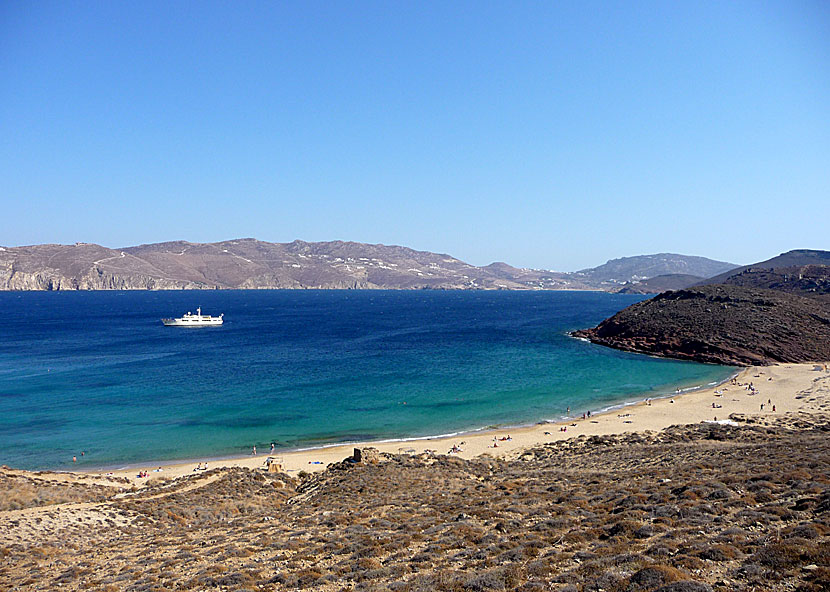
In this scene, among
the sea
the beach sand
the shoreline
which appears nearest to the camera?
the shoreline

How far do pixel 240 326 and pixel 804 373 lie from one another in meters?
105

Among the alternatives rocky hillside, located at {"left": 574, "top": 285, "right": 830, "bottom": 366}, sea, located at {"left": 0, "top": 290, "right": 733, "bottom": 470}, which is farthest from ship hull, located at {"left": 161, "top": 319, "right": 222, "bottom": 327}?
rocky hillside, located at {"left": 574, "top": 285, "right": 830, "bottom": 366}

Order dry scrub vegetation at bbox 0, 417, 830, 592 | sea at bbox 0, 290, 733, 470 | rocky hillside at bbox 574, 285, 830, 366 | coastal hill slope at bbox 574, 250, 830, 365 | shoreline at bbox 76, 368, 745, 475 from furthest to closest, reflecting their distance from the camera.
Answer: coastal hill slope at bbox 574, 250, 830, 365 → rocky hillside at bbox 574, 285, 830, 366 → sea at bbox 0, 290, 733, 470 → shoreline at bbox 76, 368, 745, 475 → dry scrub vegetation at bbox 0, 417, 830, 592

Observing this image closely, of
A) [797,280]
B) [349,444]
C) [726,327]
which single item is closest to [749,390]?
[726,327]

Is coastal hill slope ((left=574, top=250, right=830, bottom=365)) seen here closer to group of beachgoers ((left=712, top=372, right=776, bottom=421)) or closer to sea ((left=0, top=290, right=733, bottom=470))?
sea ((left=0, top=290, right=733, bottom=470))

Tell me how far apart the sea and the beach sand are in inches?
95.9

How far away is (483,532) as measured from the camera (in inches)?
598

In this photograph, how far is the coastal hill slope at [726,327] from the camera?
7062 centimetres

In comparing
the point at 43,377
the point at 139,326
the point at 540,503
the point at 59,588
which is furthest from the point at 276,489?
the point at 139,326

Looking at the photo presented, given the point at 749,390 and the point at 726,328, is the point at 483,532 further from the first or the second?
the point at 726,328

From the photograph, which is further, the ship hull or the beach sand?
the ship hull

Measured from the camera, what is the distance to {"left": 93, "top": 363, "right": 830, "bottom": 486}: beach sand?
108 feet

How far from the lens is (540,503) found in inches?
717

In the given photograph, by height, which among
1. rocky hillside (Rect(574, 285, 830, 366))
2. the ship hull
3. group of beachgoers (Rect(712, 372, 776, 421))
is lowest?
group of beachgoers (Rect(712, 372, 776, 421))
